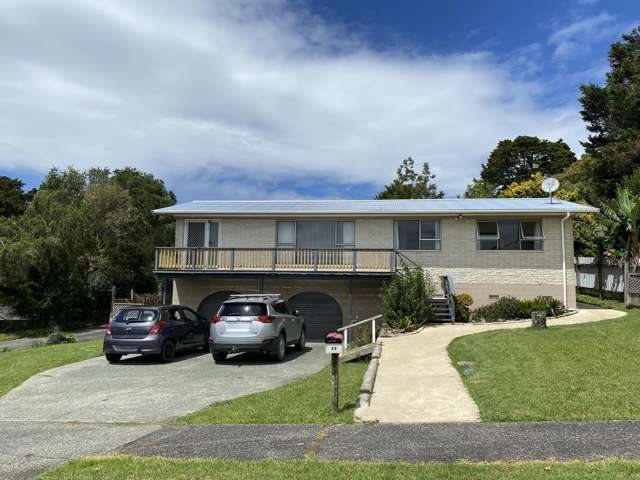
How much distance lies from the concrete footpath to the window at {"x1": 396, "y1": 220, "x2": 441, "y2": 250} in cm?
1531

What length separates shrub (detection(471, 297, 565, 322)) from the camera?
717 inches

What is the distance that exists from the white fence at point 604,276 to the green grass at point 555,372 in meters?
11.7

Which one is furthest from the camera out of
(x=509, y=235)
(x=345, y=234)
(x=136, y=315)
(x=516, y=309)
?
(x=345, y=234)

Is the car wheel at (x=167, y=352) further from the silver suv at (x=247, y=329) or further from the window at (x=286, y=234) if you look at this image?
the window at (x=286, y=234)

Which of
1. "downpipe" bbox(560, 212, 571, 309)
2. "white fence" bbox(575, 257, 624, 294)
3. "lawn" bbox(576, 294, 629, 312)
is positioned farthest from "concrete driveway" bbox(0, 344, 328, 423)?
"white fence" bbox(575, 257, 624, 294)

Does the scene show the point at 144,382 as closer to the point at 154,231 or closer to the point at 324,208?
the point at 324,208

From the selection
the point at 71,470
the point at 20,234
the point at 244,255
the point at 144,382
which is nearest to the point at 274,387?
the point at 144,382

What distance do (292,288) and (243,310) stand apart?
8.74 meters

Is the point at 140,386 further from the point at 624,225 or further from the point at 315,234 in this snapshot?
the point at 624,225

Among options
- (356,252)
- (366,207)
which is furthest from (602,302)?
(356,252)

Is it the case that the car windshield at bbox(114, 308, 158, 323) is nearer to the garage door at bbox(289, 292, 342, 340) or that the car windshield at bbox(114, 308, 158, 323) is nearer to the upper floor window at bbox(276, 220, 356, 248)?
the garage door at bbox(289, 292, 342, 340)

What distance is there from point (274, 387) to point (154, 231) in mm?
36445

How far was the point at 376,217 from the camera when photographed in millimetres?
21578

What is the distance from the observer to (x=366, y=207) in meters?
22.6
